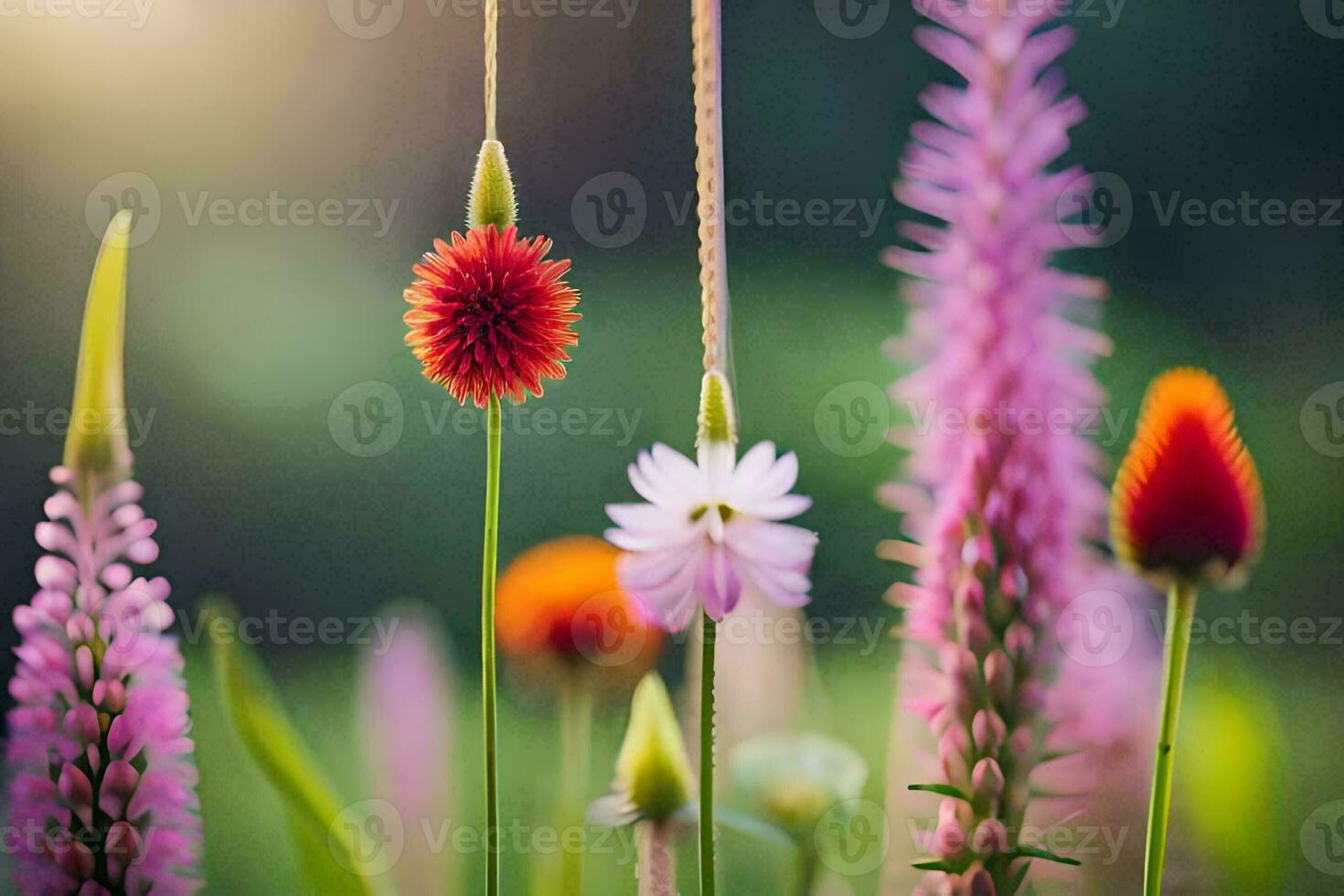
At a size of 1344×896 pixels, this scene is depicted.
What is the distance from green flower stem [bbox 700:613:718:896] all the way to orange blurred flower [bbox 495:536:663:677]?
113 millimetres

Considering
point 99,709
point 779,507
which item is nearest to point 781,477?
point 779,507

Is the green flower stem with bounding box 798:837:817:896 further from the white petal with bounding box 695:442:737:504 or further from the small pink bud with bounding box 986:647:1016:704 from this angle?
the white petal with bounding box 695:442:737:504

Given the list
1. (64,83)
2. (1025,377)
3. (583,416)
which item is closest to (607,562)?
(583,416)

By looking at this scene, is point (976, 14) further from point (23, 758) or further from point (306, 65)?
point (23, 758)

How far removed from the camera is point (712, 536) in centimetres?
79

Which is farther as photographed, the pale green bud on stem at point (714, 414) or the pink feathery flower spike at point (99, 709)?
the pink feathery flower spike at point (99, 709)

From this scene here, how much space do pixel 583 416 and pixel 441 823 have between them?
1.22 ft

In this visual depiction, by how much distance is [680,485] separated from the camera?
Answer: 814 millimetres

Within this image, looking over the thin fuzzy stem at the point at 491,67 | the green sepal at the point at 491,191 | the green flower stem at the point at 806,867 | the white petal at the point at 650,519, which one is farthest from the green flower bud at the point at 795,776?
the thin fuzzy stem at the point at 491,67

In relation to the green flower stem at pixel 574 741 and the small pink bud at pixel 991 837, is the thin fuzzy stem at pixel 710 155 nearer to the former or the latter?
the green flower stem at pixel 574 741

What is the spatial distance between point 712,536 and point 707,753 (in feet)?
0.50

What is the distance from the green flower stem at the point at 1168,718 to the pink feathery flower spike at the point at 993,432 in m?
0.07

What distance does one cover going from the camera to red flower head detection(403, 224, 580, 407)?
2.73 ft

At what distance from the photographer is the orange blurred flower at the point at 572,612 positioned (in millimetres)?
915
